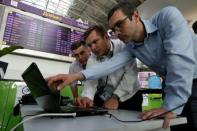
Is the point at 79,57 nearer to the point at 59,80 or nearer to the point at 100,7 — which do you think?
the point at 59,80

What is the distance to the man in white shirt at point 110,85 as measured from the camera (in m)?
1.40

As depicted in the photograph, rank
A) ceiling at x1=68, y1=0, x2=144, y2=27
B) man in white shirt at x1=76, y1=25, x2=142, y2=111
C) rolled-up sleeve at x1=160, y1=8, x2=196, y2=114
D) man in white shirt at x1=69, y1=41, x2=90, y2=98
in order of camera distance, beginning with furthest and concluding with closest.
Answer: ceiling at x1=68, y1=0, x2=144, y2=27, man in white shirt at x1=69, y1=41, x2=90, y2=98, man in white shirt at x1=76, y1=25, x2=142, y2=111, rolled-up sleeve at x1=160, y1=8, x2=196, y2=114

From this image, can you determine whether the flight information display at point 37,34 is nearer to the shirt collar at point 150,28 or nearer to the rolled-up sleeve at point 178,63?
the shirt collar at point 150,28

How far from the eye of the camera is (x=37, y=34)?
2.34 metres

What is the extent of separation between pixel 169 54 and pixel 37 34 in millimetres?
1691

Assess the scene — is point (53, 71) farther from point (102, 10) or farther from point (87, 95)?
point (102, 10)

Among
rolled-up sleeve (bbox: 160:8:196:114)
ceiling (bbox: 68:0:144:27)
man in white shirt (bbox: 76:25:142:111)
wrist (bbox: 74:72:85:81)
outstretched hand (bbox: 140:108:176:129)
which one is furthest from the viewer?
ceiling (bbox: 68:0:144:27)

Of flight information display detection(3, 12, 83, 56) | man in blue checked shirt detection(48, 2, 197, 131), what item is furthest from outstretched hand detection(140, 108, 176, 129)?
flight information display detection(3, 12, 83, 56)

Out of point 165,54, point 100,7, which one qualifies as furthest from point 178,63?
point 100,7

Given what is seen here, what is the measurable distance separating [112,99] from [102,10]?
13.9ft

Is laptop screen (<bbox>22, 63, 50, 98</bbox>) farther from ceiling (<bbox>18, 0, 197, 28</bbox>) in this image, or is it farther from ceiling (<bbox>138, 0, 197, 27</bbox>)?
ceiling (<bbox>138, 0, 197, 27</bbox>)

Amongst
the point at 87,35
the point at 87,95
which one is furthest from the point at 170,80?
the point at 87,35

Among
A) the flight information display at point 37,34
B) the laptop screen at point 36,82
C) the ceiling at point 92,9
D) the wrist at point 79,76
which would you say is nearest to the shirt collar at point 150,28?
the wrist at point 79,76

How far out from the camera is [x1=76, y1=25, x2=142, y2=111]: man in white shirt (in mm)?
1404
